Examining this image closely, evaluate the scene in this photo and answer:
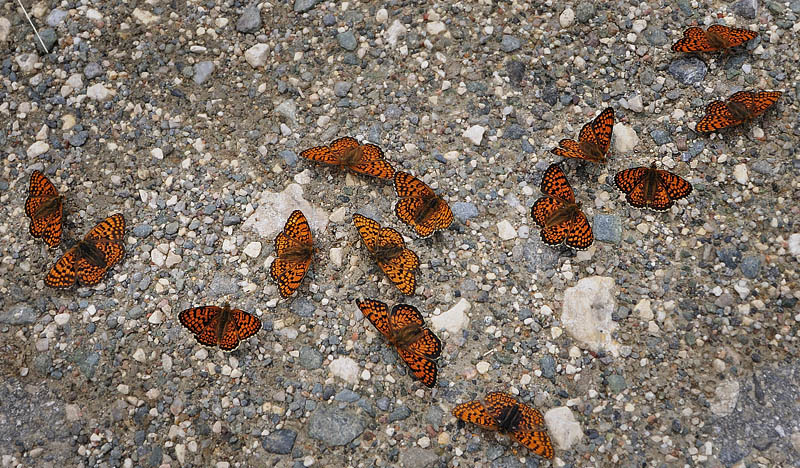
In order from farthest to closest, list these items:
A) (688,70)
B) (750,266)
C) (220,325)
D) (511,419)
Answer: (688,70) → (750,266) → (220,325) → (511,419)

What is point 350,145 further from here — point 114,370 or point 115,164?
point 114,370

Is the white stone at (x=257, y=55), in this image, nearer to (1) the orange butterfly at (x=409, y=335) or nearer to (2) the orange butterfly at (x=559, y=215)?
(1) the orange butterfly at (x=409, y=335)

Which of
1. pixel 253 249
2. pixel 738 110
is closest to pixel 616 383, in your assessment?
pixel 738 110

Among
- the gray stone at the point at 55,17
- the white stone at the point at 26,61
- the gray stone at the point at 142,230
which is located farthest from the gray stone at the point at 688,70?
the white stone at the point at 26,61

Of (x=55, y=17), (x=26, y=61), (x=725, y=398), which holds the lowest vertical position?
(x=725, y=398)

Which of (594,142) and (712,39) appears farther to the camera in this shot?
(712,39)

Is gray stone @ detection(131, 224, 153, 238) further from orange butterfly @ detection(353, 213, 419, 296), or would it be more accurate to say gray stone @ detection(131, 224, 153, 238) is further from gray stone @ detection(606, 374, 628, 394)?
gray stone @ detection(606, 374, 628, 394)

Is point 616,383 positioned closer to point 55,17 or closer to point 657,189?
point 657,189
